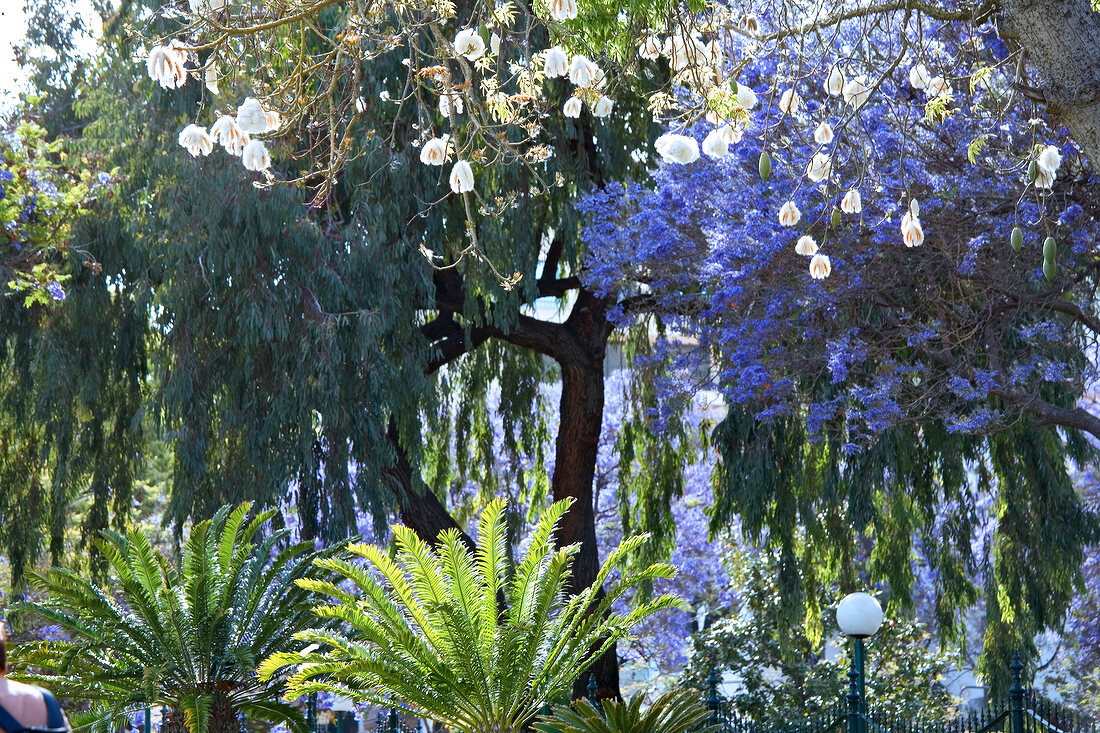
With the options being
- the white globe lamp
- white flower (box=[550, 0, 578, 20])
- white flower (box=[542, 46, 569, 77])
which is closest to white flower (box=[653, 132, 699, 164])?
white flower (box=[542, 46, 569, 77])

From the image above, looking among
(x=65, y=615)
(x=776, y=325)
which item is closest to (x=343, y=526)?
(x=65, y=615)

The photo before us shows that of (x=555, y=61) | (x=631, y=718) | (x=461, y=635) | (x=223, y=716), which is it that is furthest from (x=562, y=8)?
(x=223, y=716)

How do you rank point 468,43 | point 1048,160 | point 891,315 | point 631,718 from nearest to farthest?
point 468,43, point 1048,160, point 631,718, point 891,315

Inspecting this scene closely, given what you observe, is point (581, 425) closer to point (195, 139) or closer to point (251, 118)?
point (195, 139)

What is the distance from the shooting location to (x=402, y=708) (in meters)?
7.95

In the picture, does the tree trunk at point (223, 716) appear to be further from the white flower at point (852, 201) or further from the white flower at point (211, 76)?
the white flower at point (852, 201)

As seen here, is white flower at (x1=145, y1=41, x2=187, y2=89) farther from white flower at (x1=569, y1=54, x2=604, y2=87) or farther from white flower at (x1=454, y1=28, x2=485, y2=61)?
white flower at (x1=569, y1=54, x2=604, y2=87)

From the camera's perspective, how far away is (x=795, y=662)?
14.0 metres

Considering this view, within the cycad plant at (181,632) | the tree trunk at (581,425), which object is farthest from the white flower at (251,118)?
the tree trunk at (581,425)

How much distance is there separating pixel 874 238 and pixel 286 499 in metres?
5.52

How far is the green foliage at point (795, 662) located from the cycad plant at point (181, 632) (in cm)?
594

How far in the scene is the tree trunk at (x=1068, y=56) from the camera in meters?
5.06

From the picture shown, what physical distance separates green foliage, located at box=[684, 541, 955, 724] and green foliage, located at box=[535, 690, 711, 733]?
→ 479 cm

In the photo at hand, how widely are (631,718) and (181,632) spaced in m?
3.23
